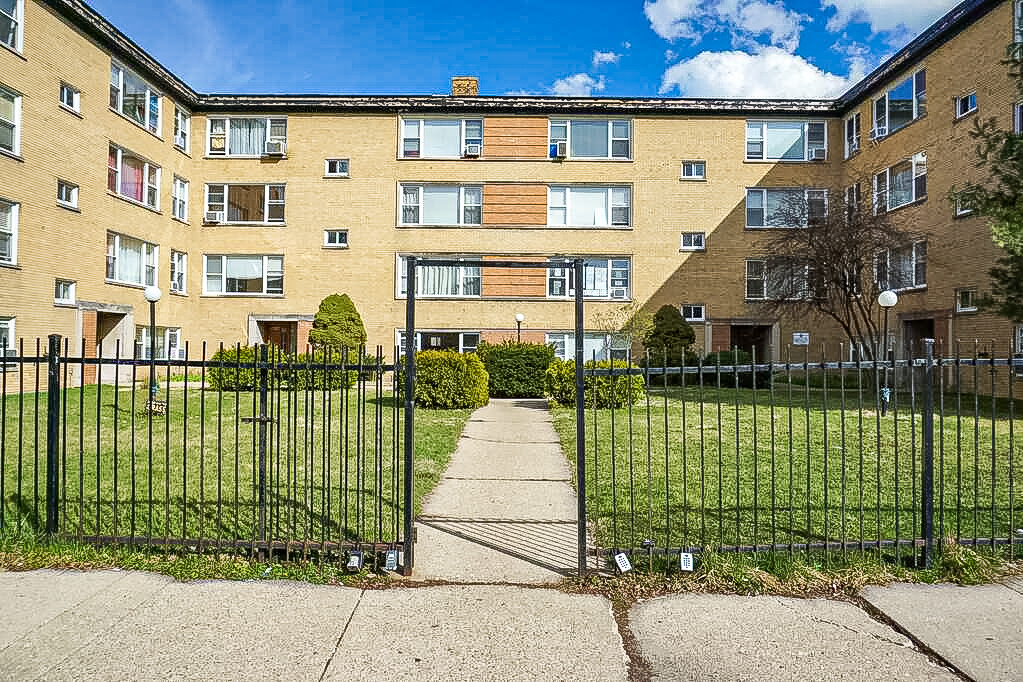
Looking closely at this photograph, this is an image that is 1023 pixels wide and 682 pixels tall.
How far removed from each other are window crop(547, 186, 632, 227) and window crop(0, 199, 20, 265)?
56.9ft

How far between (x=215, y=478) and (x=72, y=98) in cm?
1813

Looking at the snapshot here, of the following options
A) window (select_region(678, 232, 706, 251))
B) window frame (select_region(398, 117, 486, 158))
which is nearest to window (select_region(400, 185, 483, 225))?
window frame (select_region(398, 117, 486, 158))

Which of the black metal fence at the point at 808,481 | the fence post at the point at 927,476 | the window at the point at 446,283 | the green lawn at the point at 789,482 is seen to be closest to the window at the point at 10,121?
the window at the point at 446,283

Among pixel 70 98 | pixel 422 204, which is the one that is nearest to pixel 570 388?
pixel 422 204

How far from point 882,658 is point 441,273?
2587 centimetres

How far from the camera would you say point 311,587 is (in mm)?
4891

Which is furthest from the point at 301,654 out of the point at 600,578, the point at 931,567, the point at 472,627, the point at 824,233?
the point at 824,233

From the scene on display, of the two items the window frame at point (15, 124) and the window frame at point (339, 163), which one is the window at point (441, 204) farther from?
the window frame at point (15, 124)

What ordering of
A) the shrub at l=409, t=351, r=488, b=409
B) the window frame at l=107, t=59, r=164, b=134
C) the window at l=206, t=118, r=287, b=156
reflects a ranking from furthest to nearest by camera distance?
the window at l=206, t=118, r=287, b=156 < the window frame at l=107, t=59, r=164, b=134 < the shrub at l=409, t=351, r=488, b=409

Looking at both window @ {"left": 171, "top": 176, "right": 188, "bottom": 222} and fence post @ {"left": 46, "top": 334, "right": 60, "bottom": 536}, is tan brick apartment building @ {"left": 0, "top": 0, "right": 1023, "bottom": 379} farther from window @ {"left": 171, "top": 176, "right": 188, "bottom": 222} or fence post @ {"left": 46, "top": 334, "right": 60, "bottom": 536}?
fence post @ {"left": 46, "top": 334, "right": 60, "bottom": 536}

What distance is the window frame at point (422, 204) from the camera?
94.6 feet

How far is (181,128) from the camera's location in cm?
2809

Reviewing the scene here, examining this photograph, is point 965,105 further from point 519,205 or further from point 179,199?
point 179,199

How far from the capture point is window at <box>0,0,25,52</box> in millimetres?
18547
